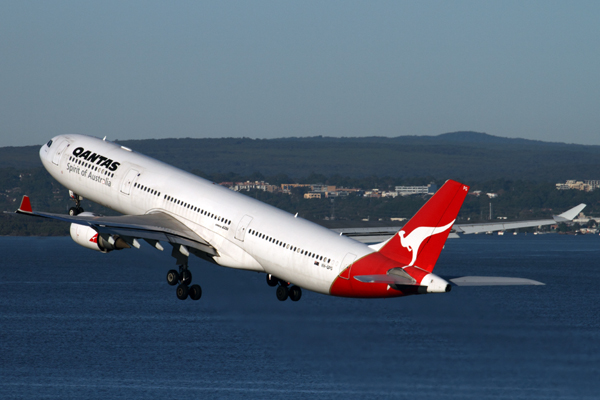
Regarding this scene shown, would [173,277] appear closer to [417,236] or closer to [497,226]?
[417,236]

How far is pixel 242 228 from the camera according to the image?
44969 mm

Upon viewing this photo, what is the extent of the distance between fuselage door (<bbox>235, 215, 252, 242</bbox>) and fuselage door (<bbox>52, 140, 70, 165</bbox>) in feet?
60.1

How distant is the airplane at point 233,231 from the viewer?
38.3 m

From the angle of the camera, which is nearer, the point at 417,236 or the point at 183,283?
the point at 417,236

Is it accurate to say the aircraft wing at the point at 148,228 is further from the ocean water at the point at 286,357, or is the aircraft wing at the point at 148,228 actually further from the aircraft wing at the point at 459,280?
the ocean water at the point at 286,357

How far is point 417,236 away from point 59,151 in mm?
29845

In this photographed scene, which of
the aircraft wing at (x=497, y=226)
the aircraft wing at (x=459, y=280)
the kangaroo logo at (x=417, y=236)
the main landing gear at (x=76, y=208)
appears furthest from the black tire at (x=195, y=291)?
the aircraft wing at (x=497, y=226)

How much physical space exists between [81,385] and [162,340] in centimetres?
2716

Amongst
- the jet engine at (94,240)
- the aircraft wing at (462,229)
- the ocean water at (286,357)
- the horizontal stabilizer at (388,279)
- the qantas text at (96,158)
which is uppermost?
the qantas text at (96,158)

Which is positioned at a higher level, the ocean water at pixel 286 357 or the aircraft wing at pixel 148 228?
the aircraft wing at pixel 148 228

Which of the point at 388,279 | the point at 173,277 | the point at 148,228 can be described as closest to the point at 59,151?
the point at 148,228

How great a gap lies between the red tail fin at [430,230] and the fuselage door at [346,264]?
1.94m

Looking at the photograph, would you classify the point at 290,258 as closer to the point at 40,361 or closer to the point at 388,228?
the point at 388,228

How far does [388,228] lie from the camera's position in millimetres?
53094
